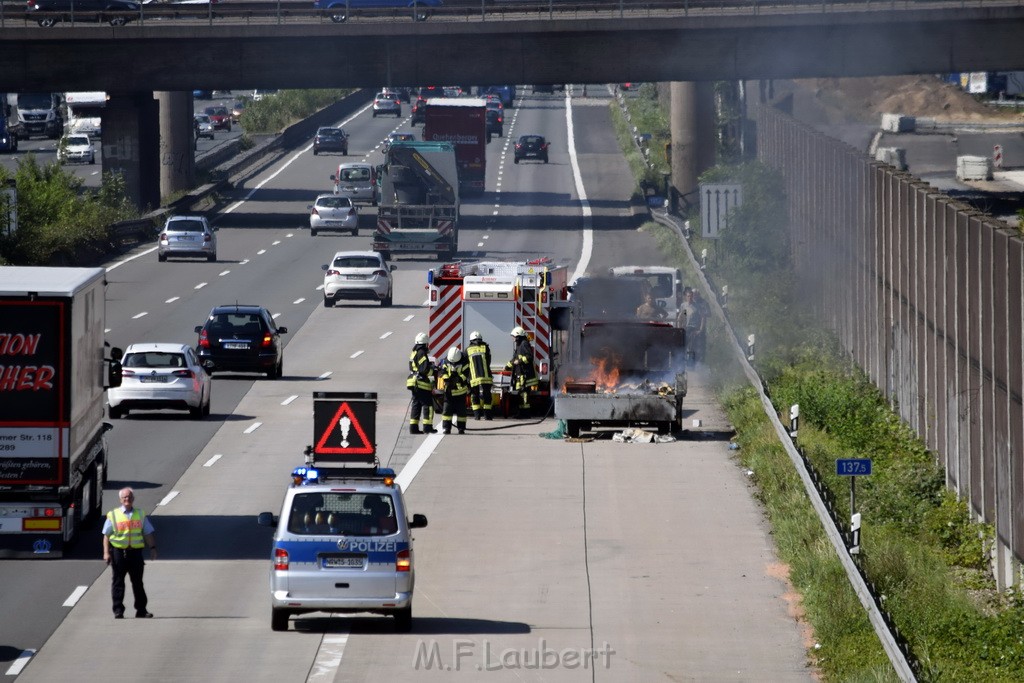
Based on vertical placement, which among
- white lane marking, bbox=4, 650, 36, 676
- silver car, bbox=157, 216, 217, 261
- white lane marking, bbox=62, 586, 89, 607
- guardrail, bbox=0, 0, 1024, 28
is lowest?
white lane marking, bbox=4, 650, 36, 676

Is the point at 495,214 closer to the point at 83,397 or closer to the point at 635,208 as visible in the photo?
the point at 635,208

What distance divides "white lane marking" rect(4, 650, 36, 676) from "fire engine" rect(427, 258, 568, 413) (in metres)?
17.8

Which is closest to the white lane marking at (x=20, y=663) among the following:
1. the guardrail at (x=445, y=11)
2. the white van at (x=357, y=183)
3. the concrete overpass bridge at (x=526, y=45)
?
the concrete overpass bridge at (x=526, y=45)

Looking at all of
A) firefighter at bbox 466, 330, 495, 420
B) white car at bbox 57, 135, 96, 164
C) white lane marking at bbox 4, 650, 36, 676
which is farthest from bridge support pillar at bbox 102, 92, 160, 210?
white lane marking at bbox 4, 650, 36, 676

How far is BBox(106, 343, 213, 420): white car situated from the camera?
3334cm

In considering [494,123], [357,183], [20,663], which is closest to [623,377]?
[20,663]

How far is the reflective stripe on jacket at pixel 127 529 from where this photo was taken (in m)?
18.3

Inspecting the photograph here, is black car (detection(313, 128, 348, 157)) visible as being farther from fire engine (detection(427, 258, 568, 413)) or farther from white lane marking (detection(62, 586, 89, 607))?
white lane marking (detection(62, 586, 89, 607))

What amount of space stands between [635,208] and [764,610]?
2494 inches

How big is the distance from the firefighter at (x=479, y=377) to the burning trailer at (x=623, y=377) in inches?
63.7

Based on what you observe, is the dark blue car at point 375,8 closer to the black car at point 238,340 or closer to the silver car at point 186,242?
the silver car at point 186,242

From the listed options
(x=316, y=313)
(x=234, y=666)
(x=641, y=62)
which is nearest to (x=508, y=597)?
(x=234, y=666)

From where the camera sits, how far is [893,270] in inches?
1291

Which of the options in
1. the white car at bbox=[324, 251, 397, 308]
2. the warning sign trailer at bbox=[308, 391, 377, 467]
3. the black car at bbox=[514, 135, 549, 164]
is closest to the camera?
the warning sign trailer at bbox=[308, 391, 377, 467]
